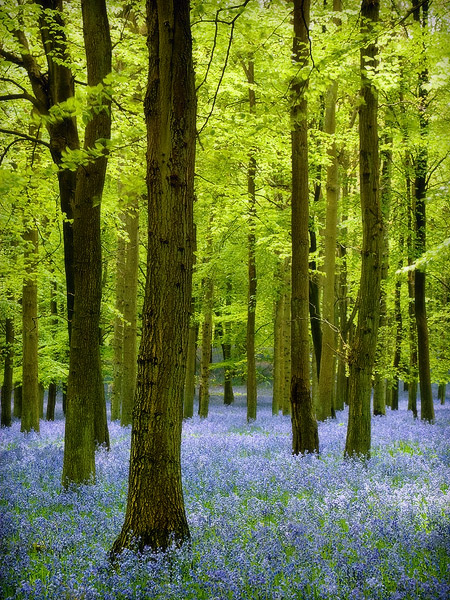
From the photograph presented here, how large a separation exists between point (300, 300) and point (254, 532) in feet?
15.9

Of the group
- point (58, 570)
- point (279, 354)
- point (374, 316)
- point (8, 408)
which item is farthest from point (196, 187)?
point (8, 408)

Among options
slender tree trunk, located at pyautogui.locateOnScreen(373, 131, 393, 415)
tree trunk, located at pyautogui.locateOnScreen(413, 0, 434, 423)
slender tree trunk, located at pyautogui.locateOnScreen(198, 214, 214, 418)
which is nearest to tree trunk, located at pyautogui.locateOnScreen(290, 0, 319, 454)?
slender tree trunk, located at pyautogui.locateOnScreen(373, 131, 393, 415)

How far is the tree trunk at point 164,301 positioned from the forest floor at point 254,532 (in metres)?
0.43

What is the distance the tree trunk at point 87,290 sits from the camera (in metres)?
7.36

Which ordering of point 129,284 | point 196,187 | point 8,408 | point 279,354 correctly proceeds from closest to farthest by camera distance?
point 196,187 → point 129,284 → point 8,408 → point 279,354

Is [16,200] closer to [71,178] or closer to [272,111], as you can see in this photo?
[71,178]

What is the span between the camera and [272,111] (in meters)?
8.28

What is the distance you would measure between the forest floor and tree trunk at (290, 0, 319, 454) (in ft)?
1.77

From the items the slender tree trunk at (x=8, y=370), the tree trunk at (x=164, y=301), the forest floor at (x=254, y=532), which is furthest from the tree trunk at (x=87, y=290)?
the slender tree trunk at (x=8, y=370)

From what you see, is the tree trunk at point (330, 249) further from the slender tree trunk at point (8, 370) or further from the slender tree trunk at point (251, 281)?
the slender tree trunk at point (8, 370)

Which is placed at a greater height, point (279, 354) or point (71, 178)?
point (71, 178)

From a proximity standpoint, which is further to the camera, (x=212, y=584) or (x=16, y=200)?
(x=16, y=200)

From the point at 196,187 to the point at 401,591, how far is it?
10.2 metres

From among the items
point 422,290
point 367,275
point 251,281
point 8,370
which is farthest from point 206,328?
point 367,275
